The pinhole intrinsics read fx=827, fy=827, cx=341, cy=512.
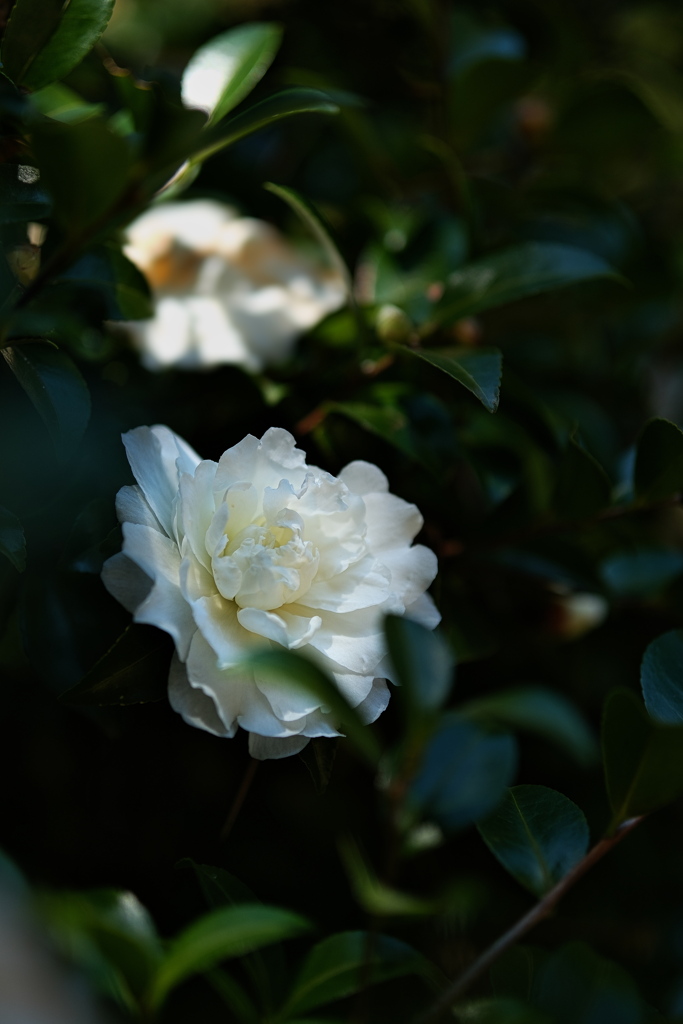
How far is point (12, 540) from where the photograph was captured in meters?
0.47

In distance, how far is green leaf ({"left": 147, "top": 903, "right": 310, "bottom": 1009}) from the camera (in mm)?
347

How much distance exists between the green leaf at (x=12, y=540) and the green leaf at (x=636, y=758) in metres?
0.34

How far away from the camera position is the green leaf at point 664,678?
52 cm

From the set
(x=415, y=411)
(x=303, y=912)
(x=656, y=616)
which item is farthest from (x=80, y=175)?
(x=656, y=616)

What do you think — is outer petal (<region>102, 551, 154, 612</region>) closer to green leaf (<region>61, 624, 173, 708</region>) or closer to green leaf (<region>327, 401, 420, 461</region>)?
green leaf (<region>61, 624, 173, 708</region>)

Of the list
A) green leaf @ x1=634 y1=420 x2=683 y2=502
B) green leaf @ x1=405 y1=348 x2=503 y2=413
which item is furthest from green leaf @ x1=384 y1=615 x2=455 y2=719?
green leaf @ x1=634 y1=420 x2=683 y2=502

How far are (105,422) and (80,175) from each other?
0.73ft

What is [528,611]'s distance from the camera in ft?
2.93

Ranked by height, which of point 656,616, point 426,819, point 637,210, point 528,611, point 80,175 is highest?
point 80,175

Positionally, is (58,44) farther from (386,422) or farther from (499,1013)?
(499,1013)

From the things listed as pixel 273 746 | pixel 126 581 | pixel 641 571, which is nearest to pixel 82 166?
pixel 126 581

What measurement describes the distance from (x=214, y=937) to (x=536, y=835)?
0.77ft

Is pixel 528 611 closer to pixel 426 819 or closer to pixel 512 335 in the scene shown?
pixel 512 335

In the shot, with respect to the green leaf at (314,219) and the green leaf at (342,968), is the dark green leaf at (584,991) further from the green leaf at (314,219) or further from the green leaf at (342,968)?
the green leaf at (314,219)
